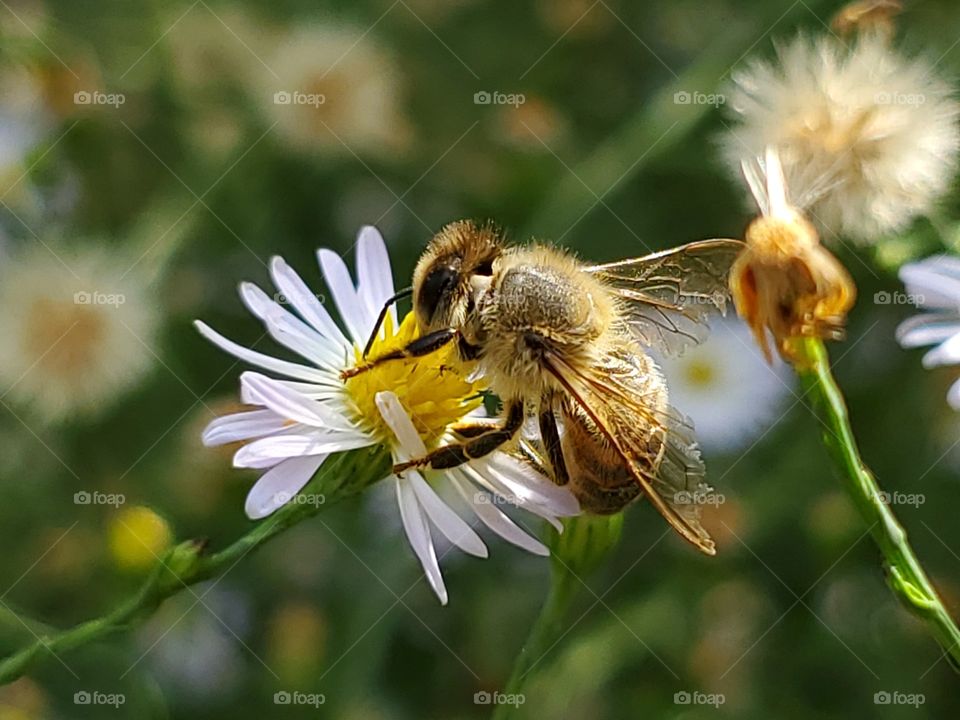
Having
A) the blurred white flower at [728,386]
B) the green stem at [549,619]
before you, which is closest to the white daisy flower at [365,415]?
the green stem at [549,619]

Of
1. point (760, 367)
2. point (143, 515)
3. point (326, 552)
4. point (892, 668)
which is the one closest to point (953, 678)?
point (892, 668)

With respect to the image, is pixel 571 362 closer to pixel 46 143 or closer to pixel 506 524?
pixel 506 524

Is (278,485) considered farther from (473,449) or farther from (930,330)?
(930,330)

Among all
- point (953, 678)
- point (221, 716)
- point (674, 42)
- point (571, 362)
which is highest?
point (674, 42)
